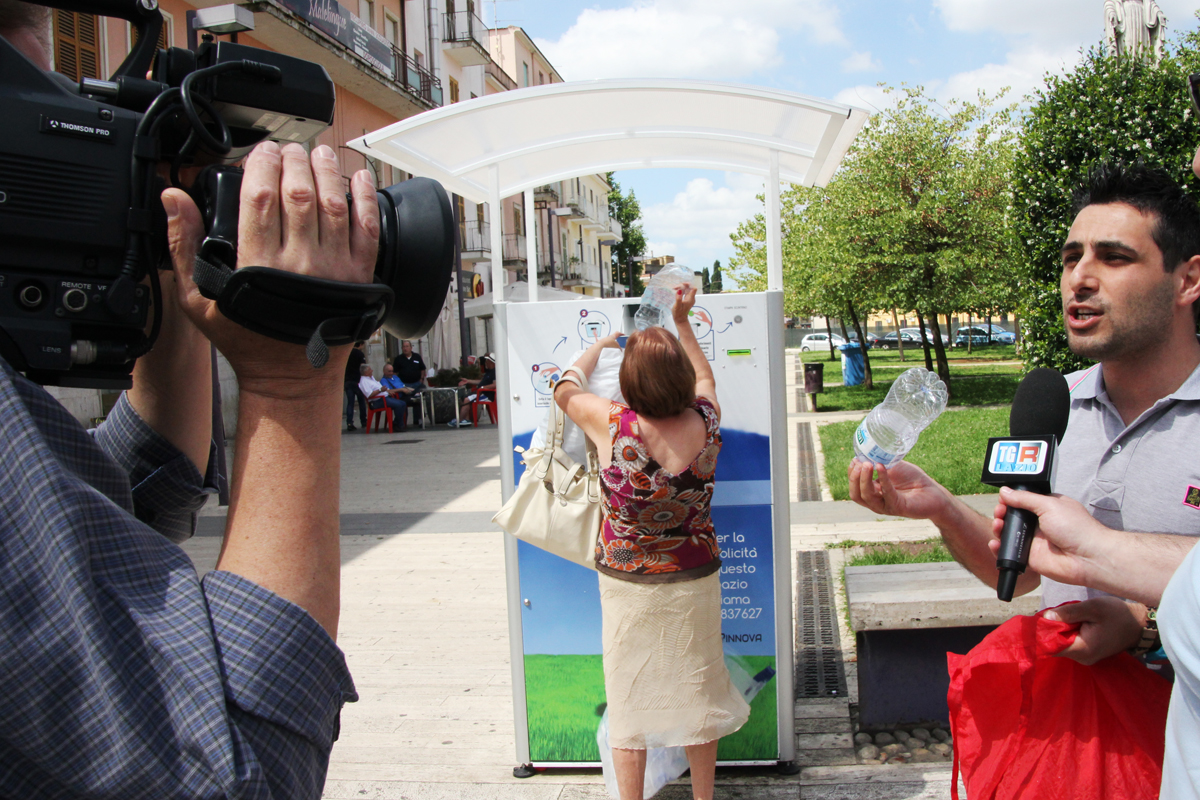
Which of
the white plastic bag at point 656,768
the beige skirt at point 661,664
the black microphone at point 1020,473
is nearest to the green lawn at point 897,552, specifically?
the white plastic bag at point 656,768

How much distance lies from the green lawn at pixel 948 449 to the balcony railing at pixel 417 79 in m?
19.3

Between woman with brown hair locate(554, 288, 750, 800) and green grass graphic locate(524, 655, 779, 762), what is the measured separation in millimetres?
→ 539

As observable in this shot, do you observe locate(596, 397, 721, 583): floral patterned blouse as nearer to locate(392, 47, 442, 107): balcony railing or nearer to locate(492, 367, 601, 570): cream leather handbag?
locate(492, 367, 601, 570): cream leather handbag

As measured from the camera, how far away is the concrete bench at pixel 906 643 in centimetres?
390

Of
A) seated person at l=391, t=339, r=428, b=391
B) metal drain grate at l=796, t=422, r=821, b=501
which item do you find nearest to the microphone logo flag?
metal drain grate at l=796, t=422, r=821, b=501

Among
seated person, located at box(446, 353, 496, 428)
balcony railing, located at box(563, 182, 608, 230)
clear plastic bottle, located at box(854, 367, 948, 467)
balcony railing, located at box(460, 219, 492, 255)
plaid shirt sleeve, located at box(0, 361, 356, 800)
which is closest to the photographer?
plaid shirt sleeve, located at box(0, 361, 356, 800)

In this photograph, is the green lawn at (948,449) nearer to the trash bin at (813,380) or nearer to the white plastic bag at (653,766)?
the trash bin at (813,380)

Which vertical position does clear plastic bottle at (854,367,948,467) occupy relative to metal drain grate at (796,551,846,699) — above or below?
above

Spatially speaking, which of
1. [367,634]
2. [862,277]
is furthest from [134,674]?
[862,277]

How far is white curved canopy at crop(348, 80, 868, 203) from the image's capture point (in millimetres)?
3574

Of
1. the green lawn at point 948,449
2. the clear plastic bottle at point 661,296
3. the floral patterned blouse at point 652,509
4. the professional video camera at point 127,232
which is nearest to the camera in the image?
the professional video camera at point 127,232

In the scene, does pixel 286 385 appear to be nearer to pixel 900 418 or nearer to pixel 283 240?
pixel 283 240

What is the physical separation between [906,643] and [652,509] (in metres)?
1.65

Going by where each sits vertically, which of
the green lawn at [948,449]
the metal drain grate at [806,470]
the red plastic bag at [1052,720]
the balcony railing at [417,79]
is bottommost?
the metal drain grate at [806,470]
